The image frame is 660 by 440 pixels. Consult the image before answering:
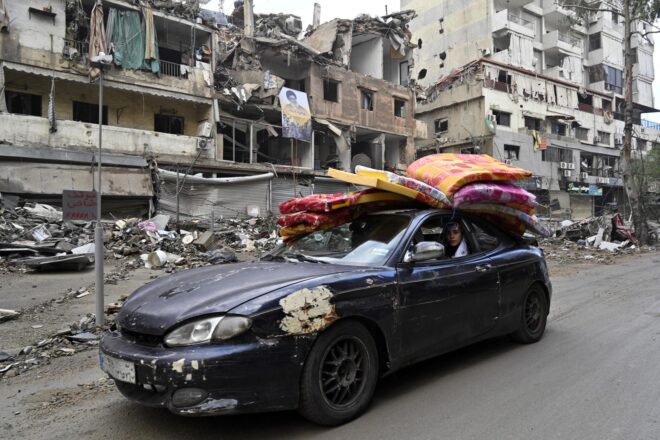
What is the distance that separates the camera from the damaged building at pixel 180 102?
57.6 feet

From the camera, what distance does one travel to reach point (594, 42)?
49.4 metres

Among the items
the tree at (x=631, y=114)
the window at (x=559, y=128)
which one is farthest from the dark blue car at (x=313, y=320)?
the window at (x=559, y=128)

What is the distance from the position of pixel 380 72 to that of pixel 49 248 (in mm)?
22253

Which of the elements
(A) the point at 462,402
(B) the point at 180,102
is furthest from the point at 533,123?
(A) the point at 462,402

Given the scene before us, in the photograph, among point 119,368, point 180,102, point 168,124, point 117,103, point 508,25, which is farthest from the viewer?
point 508,25

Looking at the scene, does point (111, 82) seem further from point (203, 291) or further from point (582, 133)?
point (582, 133)

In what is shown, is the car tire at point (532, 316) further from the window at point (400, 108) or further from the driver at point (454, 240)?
the window at point (400, 108)

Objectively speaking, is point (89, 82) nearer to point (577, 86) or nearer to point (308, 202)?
point (308, 202)

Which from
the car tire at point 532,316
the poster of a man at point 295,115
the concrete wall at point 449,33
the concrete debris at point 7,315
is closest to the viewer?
the car tire at point 532,316

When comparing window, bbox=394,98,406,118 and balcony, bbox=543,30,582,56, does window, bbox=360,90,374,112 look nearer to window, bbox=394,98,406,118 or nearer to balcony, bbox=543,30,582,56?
window, bbox=394,98,406,118

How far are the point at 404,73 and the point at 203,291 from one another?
31033 mm

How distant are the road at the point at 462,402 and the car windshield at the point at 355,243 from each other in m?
1.08

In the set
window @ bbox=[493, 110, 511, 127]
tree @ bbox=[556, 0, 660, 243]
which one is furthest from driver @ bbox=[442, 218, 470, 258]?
window @ bbox=[493, 110, 511, 127]

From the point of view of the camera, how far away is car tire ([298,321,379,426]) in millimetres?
3041
